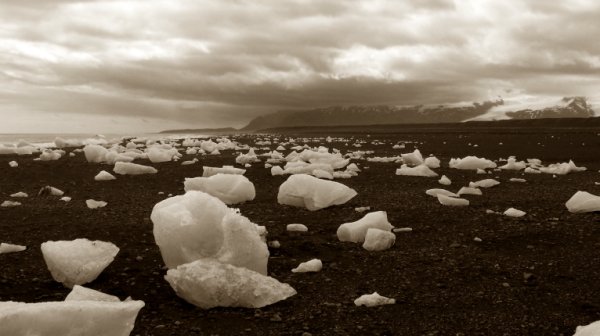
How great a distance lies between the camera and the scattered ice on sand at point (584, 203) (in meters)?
5.04

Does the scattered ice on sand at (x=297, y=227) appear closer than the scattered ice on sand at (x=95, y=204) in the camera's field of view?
Yes

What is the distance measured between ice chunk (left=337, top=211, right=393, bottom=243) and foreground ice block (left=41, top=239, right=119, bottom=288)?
1841 millimetres

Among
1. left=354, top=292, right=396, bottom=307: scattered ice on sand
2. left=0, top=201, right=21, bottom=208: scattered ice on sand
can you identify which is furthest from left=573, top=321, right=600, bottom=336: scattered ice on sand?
left=0, top=201, right=21, bottom=208: scattered ice on sand

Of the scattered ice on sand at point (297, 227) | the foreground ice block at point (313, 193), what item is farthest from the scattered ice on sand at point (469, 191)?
the scattered ice on sand at point (297, 227)

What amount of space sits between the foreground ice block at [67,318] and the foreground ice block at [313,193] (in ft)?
11.3

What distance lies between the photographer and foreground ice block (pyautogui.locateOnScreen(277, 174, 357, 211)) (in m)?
5.49

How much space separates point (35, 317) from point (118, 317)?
1.01ft

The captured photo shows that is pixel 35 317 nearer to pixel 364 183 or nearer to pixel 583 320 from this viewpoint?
pixel 583 320

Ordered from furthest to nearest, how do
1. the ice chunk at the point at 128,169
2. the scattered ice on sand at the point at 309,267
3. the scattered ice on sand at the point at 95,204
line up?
1. the ice chunk at the point at 128,169
2. the scattered ice on sand at the point at 95,204
3. the scattered ice on sand at the point at 309,267

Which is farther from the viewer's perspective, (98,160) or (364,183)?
(98,160)

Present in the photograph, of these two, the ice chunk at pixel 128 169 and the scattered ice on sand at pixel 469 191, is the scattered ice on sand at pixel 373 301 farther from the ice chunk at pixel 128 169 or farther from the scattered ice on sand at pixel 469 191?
the ice chunk at pixel 128 169

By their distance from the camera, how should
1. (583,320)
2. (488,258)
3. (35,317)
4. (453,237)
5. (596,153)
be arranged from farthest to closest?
(596,153), (453,237), (488,258), (583,320), (35,317)

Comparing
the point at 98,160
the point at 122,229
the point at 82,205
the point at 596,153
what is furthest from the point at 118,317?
the point at 596,153

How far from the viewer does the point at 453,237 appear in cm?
430
